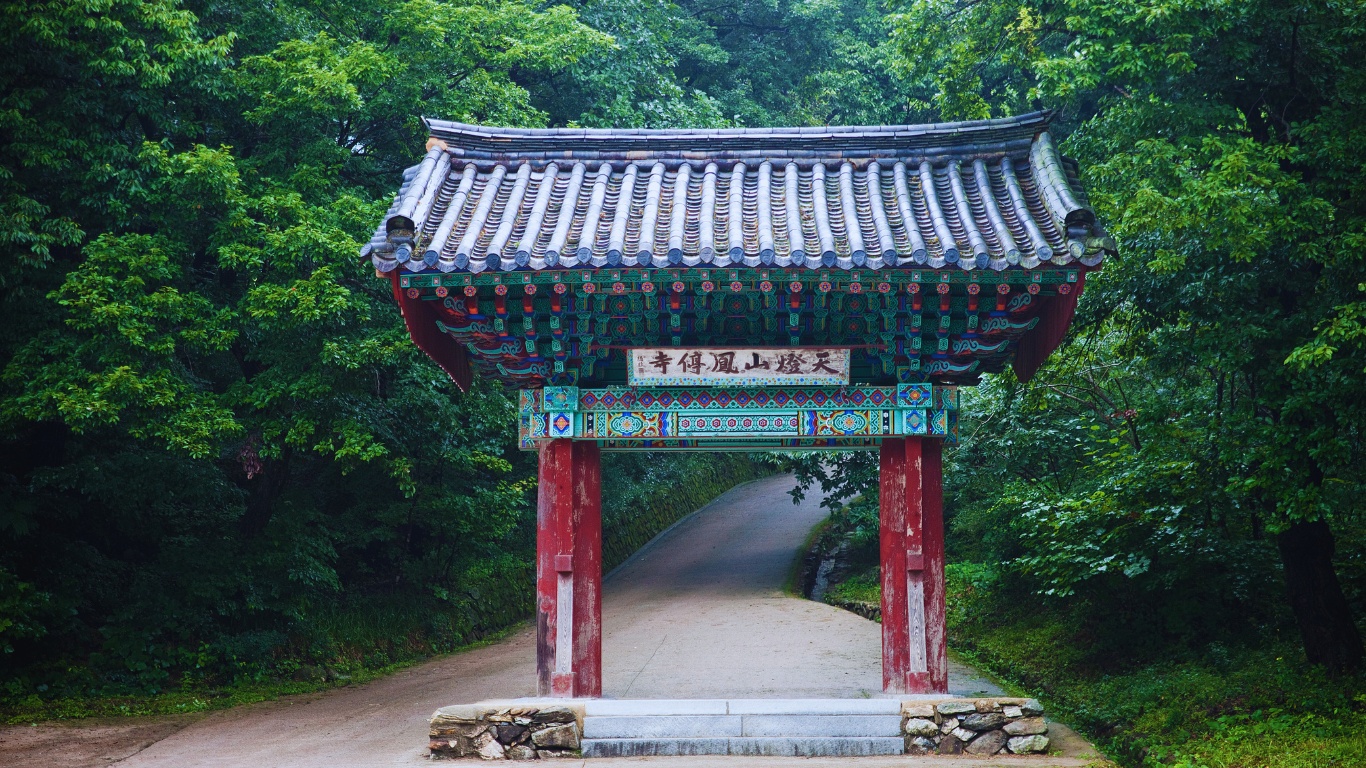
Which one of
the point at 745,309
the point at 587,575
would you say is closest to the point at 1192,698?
the point at 745,309

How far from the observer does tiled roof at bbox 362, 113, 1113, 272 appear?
26.0ft

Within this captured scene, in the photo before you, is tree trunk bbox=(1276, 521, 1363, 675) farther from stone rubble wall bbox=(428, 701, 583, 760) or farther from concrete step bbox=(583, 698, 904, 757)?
stone rubble wall bbox=(428, 701, 583, 760)

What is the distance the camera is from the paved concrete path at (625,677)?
9.79 metres

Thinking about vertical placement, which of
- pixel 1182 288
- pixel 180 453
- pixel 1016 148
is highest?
pixel 1016 148

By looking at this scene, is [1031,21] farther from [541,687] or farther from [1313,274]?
[541,687]

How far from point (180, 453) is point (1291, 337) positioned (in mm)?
11373

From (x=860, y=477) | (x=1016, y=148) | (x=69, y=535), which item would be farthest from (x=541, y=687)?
(x=860, y=477)

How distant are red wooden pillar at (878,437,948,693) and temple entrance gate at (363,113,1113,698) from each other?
0.06 ft

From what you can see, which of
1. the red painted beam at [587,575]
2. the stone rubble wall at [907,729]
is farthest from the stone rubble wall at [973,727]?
the red painted beam at [587,575]

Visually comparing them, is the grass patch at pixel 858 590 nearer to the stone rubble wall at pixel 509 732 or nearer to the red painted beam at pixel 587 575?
the red painted beam at pixel 587 575

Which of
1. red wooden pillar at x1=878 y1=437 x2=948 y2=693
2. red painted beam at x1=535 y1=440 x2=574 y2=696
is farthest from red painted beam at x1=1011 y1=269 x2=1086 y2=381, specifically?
red painted beam at x1=535 y1=440 x2=574 y2=696

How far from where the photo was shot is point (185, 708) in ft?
39.2

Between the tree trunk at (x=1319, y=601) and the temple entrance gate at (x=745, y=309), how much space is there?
2.83 m

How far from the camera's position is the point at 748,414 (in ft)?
29.1
